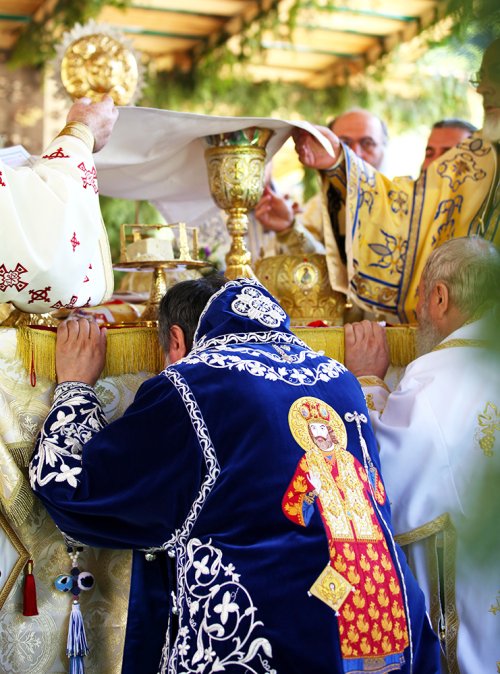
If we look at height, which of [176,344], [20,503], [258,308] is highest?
[258,308]

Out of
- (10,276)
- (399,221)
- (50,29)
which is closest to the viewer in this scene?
(10,276)

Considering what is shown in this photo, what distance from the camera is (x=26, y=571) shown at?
7.02 ft

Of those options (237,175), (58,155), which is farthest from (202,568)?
(237,175)

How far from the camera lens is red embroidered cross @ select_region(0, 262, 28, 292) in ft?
6.60

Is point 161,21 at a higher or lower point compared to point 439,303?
higher

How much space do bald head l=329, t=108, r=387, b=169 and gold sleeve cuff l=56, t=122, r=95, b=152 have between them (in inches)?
86.8

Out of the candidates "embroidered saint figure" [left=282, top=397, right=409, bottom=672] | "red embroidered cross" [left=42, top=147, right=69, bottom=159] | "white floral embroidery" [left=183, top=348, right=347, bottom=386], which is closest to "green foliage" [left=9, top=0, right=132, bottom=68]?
"red embroidered cross" [left=42, top=147, right=69, bottom=159]

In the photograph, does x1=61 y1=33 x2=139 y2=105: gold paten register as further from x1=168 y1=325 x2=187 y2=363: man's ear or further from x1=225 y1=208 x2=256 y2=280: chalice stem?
x1=168 y1=325 x2=187 y2=363: man's ear

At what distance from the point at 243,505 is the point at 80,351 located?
63 centimetres

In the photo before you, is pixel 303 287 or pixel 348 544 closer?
pixel 348 544

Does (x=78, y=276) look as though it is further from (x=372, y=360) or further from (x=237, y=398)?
(x=372, y=360)

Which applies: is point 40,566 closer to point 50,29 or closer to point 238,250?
point 238,250

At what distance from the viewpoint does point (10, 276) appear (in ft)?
6.61

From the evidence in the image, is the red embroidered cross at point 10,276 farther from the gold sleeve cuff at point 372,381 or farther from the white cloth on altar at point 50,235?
the gold sleeve cuff at point 372,381
